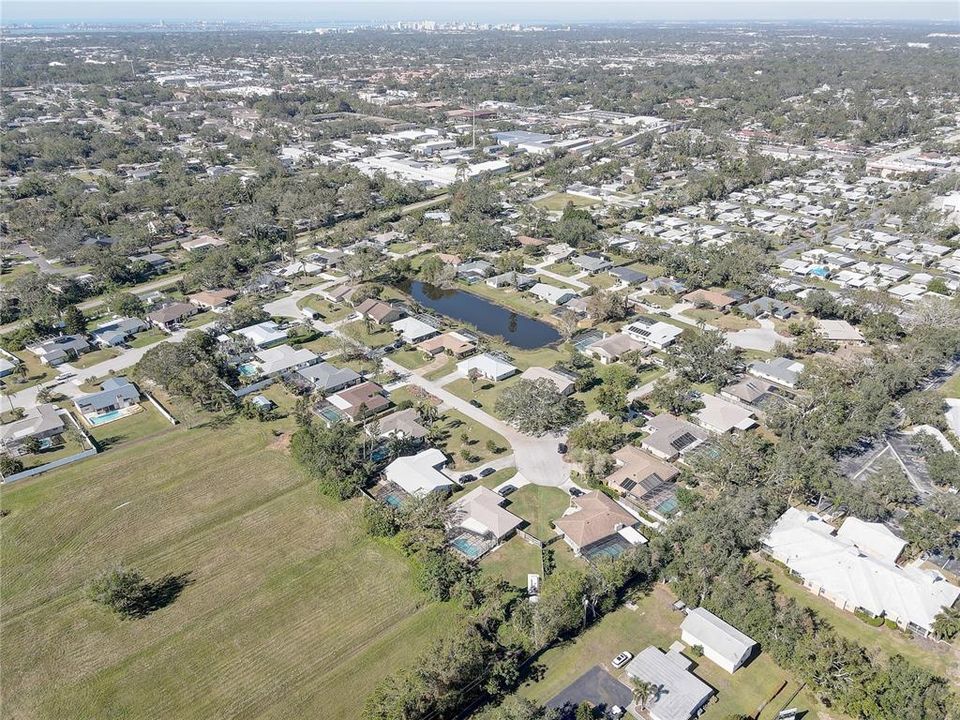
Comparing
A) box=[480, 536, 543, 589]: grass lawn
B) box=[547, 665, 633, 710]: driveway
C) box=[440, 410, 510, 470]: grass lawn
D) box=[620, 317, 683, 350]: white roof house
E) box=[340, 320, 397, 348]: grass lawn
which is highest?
box=[620, 317, 683, 350]: white roof house

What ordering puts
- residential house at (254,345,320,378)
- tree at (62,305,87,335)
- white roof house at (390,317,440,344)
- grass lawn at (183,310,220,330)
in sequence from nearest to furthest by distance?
residential house at (254,345,320,378) < white roof house at (390,317,440,344) < tree at (62,305,87,335) < grass lawn at (183,310,220,330)

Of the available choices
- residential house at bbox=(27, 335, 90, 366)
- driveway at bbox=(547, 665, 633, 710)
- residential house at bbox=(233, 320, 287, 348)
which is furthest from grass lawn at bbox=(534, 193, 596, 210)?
driveway at bbox=(547, 665, 633, 710)

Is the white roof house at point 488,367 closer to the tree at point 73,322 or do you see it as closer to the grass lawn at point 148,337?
the grass lawn at point 148,337

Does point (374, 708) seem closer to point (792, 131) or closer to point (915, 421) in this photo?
point (915, 421)

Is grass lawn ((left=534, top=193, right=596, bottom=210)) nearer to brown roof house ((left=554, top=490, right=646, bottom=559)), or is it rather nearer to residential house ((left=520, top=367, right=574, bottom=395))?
residential house ((left=520, top=367, right=574, bottom=395))

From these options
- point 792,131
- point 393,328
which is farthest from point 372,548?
point 792,131
